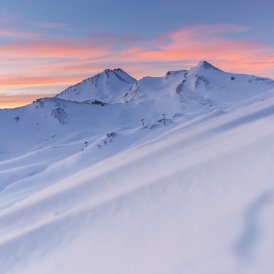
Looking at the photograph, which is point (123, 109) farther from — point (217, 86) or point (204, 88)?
point (217, 86)

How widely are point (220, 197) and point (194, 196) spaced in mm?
783

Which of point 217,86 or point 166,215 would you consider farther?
point 217,86

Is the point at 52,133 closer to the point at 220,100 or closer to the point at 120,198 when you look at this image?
the point at 220,100

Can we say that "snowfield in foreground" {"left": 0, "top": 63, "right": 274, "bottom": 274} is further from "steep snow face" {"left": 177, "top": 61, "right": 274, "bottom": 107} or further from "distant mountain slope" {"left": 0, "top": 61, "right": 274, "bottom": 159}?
"steep snow face" {"left": 177, "top": 61, "right": 274, "bottom": 107}

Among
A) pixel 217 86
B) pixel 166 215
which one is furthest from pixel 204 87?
pixel 166 215

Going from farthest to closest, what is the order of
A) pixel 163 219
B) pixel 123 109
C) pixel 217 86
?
pixel 217 86 < pixel 123 109 < pixel 163 219

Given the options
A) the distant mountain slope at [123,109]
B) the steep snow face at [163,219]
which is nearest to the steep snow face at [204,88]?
the distant mountain slope at [123,109]

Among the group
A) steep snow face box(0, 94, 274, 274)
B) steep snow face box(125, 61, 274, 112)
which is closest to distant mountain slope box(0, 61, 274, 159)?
steep snow face box(125, 61, 274, 112)

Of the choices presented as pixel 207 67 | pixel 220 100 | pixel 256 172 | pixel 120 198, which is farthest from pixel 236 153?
pixel 207 67

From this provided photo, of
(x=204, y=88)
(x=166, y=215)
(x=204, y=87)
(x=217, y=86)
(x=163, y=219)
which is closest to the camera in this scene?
(x=163, y=219)

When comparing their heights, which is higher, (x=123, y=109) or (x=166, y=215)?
(x=166, y=215)

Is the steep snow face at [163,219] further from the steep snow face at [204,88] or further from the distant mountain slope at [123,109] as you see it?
the steep snow face at [204,88]

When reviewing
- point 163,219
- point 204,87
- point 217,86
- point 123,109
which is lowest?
point 123,109

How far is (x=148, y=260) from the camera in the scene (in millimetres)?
7527
